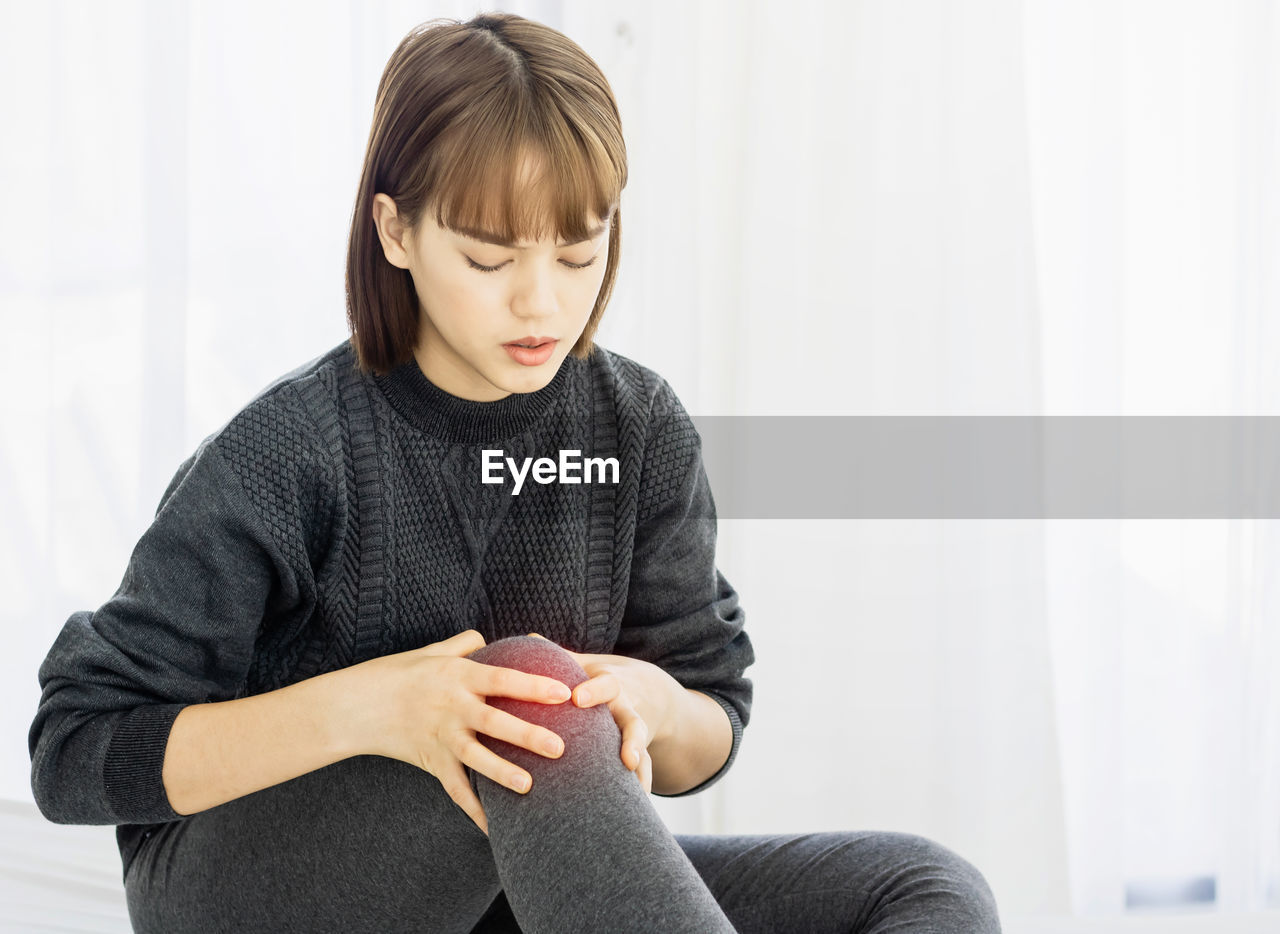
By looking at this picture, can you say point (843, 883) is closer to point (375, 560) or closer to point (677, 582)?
point (677, 582)

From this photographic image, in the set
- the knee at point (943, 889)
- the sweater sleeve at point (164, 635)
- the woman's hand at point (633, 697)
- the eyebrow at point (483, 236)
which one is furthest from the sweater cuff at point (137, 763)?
the knee at point (943, 889)

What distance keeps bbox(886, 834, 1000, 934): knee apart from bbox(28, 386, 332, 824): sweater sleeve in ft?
1.55

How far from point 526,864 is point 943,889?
33cm

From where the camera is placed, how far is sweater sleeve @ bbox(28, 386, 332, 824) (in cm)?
79

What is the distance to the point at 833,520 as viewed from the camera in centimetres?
162

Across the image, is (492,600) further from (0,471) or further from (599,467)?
(0,471)

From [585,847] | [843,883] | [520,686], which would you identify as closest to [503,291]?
[520,686]

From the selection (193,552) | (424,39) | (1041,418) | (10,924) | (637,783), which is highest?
(424,39)

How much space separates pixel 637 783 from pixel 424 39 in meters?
0.53

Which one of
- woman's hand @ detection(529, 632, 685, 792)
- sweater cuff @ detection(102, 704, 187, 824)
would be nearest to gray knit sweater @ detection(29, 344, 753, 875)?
sweater cuff @ detection(102, 704, 187, 824)

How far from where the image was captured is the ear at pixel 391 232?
0.85 metres

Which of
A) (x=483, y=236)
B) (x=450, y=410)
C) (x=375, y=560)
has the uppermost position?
(x=483, y=236)

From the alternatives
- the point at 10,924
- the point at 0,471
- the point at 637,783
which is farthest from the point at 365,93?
the point at 637,783

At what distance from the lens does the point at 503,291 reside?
82 cm
